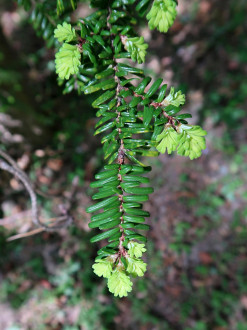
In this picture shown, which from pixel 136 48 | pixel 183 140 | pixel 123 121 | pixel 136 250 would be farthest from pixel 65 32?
pixel 136 250

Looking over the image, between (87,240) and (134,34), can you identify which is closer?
(134,34)

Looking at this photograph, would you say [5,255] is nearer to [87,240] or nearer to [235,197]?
[87,240]

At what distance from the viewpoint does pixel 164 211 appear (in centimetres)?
355

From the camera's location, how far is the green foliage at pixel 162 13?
828mm

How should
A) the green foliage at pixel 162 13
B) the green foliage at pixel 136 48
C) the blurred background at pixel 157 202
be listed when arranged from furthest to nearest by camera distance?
the blurred background at pixel 157 202
the green foliage at pixel 136 48
the green foliage at pixel 162 13

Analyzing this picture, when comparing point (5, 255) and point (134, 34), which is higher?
point (134, 34)

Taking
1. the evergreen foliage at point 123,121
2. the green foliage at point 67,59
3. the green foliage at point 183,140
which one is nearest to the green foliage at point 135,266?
the evergreen foliage at point 123,121

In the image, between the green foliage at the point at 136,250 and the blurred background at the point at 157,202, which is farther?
the blurred background at the point at 157,202

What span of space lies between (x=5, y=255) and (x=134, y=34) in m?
3.29

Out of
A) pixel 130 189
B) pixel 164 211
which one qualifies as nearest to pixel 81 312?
pixel 164 211

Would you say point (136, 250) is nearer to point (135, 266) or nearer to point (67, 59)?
point (135, 266)

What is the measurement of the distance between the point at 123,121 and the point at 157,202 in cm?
279

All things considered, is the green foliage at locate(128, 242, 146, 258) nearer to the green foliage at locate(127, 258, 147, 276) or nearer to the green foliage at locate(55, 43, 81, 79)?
the green foliage at locate(127, 258, 147, 276)

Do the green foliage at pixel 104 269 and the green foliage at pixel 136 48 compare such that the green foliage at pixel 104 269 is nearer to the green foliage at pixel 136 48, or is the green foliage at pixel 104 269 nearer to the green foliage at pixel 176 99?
the green foliage at pixel 176 99
